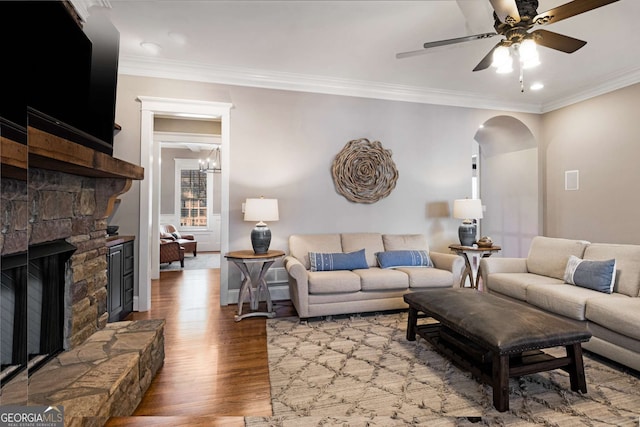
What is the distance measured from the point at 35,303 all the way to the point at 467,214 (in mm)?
4264

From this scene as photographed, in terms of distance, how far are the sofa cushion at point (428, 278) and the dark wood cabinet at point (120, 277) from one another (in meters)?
2.97

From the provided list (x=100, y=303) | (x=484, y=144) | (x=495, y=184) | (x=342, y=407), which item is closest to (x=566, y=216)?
(x=495, y=184)

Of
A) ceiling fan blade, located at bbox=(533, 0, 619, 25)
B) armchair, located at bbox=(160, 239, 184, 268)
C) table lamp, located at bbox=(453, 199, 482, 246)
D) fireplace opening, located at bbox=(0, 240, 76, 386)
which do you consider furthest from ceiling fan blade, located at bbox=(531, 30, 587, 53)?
armchair, located at bbox=(160, 239, 184, 268)

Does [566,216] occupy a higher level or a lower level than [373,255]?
higher

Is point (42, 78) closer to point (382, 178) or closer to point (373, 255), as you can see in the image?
point (373, 255)

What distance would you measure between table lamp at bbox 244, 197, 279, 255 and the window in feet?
19.1

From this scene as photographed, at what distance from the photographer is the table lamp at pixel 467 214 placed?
4141 mm

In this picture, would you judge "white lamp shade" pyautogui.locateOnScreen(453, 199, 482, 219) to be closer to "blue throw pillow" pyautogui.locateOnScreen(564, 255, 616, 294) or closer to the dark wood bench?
"blue throw pillow" pyautogui.locateOnScreen(564, 255, 616, 294)

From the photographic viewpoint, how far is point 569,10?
194cm

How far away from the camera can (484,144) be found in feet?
19.2

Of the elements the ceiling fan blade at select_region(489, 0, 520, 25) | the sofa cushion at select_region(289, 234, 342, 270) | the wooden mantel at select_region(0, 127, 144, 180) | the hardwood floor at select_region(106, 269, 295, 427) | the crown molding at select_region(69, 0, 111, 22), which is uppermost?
the crown molding at select_region(69, 0, 111, 22)

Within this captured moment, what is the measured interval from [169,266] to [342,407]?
18.5 ft

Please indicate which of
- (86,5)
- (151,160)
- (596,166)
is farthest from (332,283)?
(596,166)

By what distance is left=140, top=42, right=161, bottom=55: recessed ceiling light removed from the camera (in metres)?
3.24
